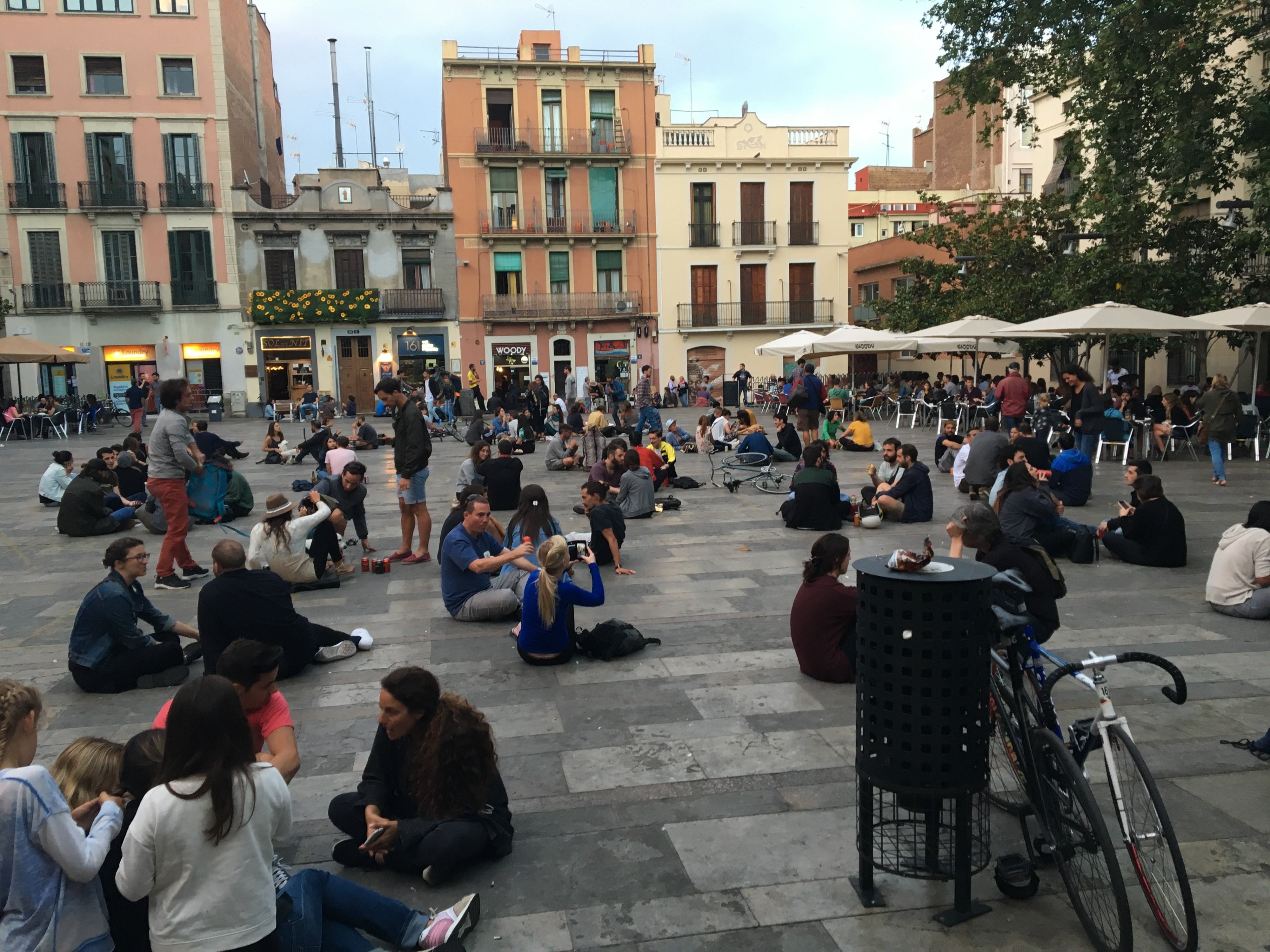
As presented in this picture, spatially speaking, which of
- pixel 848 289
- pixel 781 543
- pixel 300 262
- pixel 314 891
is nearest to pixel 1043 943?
pixel 314 891

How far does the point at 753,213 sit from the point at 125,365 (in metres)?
24.5

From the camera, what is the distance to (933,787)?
3.52 m

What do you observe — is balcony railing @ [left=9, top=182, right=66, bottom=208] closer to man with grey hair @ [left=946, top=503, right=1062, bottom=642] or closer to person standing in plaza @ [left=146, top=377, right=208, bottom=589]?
person standing in plaza @ [left=146, top=377, right=208, bottom=589]

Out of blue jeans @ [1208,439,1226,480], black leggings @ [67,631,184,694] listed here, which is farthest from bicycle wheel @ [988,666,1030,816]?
blue jeans @ [1208,439,1226,480]

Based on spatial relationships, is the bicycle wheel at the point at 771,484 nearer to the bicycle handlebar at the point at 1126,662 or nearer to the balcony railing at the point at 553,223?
the bicycle handlebar at the point at 1126,662

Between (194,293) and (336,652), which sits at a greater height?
(194,293)

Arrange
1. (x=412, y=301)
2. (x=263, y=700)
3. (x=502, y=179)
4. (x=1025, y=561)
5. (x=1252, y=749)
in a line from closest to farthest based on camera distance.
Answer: (x=263, y=700), (x=1252, y=749), (x=1025, y=561), (x=412, y=301), (x=502, y=179)

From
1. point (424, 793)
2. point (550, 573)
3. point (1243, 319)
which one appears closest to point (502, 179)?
point (1243, 319)

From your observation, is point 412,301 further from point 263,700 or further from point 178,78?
point 263,700

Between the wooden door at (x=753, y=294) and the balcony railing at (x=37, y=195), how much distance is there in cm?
2512

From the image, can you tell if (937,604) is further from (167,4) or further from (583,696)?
(167,4)

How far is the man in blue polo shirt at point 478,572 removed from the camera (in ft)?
25.3

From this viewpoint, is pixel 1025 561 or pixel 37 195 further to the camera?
pixel 37 195

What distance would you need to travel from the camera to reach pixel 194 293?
35406mm
